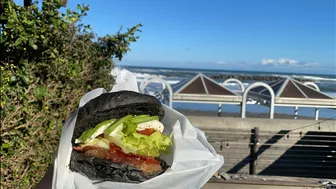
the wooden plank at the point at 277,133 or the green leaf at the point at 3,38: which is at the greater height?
the green leaf at the point at 3,38

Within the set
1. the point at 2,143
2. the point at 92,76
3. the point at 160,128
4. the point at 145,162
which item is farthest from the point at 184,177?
the point at 92,76

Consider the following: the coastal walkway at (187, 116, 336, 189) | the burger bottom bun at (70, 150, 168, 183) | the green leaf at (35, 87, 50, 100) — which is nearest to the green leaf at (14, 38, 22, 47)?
the green leaf at (35, 87, 50, 100)

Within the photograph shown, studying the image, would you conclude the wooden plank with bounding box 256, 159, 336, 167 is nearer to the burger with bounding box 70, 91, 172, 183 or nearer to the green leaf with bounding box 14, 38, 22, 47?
the green leaf with bounding box 14, 38, 22, 47

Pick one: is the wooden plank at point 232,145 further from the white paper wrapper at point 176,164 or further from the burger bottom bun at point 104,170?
the burger bottom bun at point 104,170

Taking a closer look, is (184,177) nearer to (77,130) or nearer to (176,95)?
(77,130)

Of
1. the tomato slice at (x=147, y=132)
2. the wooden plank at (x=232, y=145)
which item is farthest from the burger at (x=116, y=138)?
the wooden plank at (x=232, y=145)

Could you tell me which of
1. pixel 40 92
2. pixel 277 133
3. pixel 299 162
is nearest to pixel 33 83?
pixel 40 92
